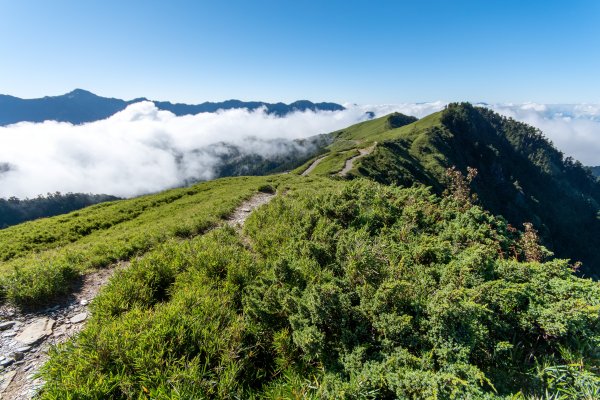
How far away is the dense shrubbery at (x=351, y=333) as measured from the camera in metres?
4.81

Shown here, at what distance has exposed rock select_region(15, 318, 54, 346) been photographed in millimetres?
6850

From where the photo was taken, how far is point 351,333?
222 inches

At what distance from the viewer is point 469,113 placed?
197500 millimetres

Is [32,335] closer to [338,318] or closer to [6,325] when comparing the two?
[6,325]

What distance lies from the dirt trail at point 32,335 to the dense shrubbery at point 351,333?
0.82m

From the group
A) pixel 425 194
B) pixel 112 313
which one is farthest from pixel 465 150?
pixel 112 313

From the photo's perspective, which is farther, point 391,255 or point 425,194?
point 425,194

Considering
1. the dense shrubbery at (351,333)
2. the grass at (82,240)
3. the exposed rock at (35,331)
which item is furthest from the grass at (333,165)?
the exposed rock at (35,331)

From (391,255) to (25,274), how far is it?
39.8 ft

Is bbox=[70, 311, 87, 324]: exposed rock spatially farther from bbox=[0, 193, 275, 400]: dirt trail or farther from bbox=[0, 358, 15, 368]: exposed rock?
bbox=[0, 358, 15, 368]: exposed rock

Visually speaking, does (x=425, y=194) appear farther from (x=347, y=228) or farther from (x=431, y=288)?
(x=431, y=288)

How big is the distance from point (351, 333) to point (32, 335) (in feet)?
27.2

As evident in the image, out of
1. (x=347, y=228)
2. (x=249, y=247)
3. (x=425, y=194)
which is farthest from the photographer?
(x=425, y=194)

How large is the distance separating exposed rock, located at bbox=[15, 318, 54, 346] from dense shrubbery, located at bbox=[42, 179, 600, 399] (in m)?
1.44
